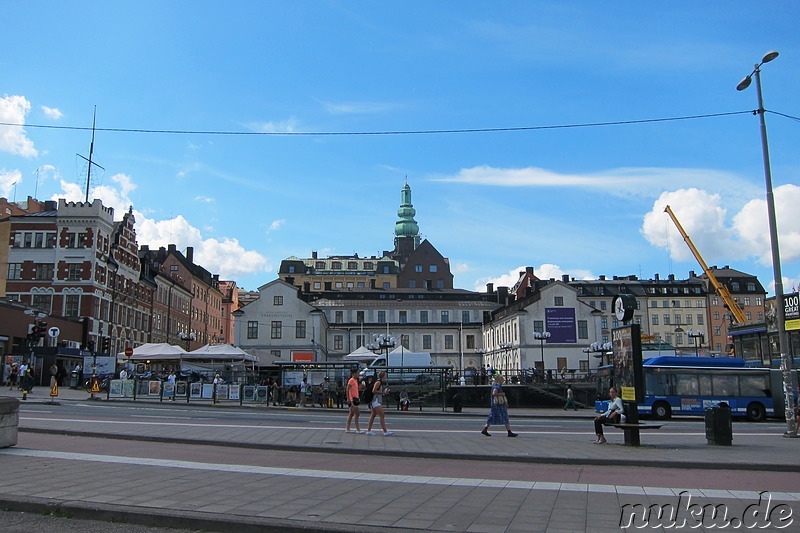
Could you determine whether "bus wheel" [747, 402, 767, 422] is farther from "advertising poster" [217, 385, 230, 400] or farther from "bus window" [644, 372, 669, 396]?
"advertising poster" [217, 385, 230, 400]

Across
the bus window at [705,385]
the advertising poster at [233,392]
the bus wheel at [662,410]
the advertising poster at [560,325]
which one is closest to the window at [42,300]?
the advertising poster at [233,392]

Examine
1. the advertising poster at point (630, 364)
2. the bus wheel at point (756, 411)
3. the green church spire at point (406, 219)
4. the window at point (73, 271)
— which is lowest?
the bus wheel at point (756, 411)

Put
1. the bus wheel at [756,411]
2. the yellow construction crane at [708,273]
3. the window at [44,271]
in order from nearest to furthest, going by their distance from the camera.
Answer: the bus wheel at [756,411] < the window at [44,271] < the yellow construction crane at [708,273]

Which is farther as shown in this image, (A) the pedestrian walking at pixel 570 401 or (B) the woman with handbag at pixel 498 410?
(A) the pedestrian walking at pixel 570 401

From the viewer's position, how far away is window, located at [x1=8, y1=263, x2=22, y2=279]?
59.8m

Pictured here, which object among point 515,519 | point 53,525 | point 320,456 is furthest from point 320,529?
point 320,456

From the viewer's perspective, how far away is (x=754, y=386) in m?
35.5

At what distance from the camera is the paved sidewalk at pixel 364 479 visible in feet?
27.0

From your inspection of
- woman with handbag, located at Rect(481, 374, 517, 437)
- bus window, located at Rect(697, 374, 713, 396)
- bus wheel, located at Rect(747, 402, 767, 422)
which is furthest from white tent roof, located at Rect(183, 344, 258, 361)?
bus wheel, located at Rect(747, 402, 767, 422)

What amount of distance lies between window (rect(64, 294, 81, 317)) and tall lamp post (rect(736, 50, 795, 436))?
55.1 metres

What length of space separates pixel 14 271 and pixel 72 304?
21.0 ft

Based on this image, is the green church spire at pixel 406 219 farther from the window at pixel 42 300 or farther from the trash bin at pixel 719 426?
the trash bin at pixel 719 426

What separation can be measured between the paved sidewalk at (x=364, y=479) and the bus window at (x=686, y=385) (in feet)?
60.7

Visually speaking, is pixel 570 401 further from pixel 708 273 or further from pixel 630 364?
pixel 708 273
